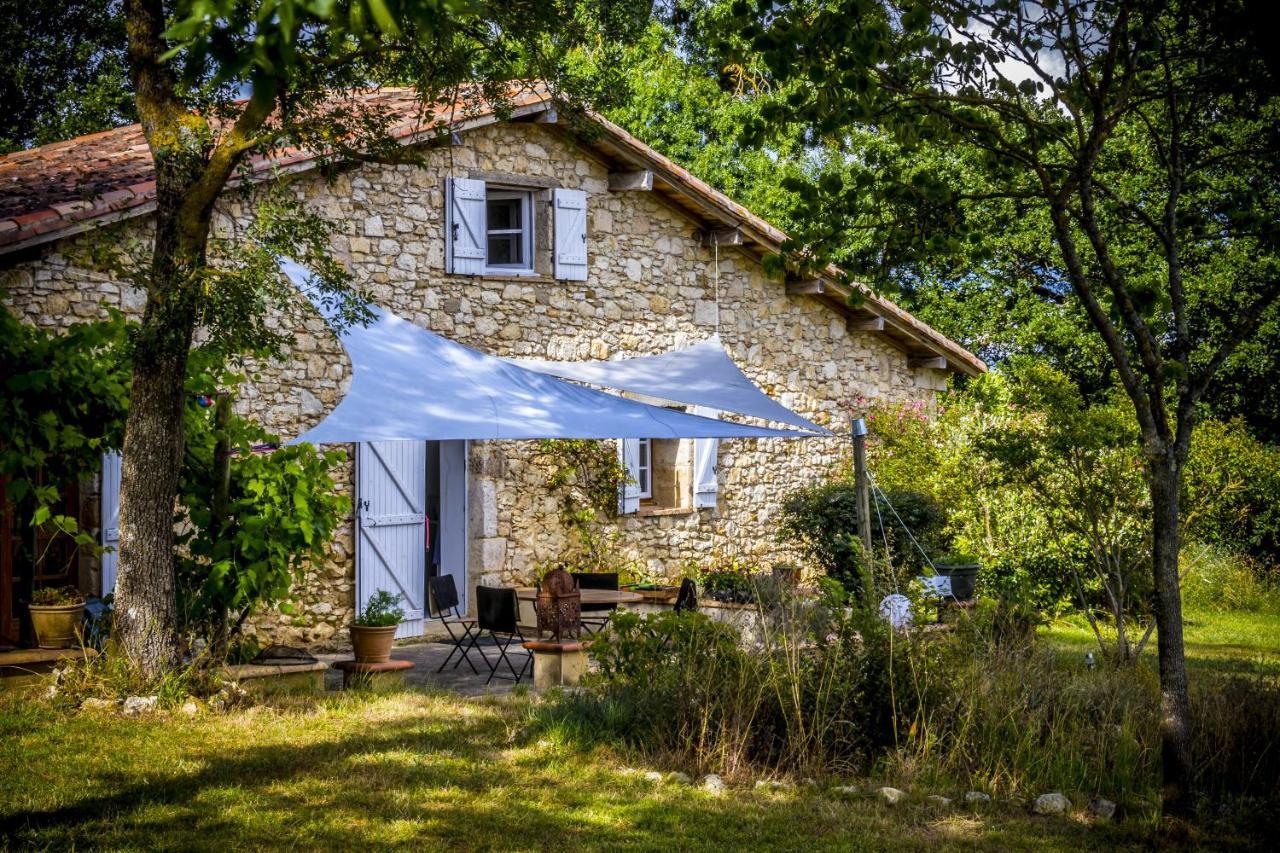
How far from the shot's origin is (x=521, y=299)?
9.66 m

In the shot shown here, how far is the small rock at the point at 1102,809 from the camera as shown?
454cm

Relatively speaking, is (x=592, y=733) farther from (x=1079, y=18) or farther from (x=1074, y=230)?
(x=1074, y=230)

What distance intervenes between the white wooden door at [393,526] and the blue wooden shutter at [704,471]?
2.71 metres

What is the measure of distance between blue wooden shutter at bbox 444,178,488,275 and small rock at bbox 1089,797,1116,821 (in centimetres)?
614

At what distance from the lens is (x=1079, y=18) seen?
4.88 meters

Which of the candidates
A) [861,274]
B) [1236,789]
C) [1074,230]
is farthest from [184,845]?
[1074,230]

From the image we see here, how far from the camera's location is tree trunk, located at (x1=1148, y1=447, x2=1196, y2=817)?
442cm

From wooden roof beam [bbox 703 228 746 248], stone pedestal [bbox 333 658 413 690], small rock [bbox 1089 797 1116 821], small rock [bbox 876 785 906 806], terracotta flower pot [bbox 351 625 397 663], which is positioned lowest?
small rock [bbox 1089 797 1116 821]

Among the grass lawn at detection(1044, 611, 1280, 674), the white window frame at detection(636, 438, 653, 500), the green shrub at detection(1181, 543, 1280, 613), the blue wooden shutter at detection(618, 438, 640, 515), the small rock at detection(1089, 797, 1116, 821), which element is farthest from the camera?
the green shrub at detection(1181, 543, 1280, 613)

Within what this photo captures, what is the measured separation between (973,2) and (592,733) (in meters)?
3.50

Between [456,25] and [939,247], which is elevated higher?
[456,25]

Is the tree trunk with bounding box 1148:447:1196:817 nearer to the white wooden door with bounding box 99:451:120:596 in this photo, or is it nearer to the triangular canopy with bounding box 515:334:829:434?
the triangular canopy with bounding box 515:334:829:434

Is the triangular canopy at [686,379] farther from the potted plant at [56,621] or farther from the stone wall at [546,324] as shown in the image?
the potted plant at [56,621]

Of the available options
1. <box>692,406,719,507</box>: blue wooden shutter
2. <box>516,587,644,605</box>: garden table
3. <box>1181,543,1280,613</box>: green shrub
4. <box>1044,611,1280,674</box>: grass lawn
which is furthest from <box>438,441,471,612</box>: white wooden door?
<box>1181,543,1280,613</box>: green shrub
